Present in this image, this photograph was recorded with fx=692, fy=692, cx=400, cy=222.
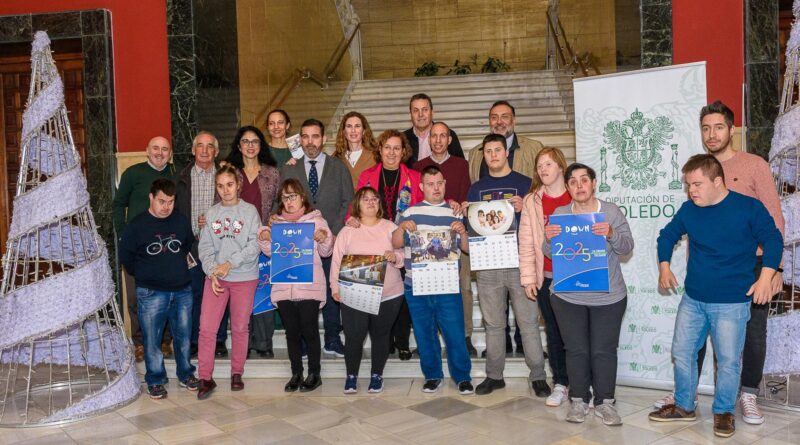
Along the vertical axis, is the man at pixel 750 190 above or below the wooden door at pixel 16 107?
below

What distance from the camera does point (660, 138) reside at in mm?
A: 4602

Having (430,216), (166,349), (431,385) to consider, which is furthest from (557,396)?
(166,349)

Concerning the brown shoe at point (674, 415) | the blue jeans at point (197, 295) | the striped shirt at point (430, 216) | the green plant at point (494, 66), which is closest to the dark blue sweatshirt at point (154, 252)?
the blue jeans at point (197, 295)

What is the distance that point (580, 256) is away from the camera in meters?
4.05

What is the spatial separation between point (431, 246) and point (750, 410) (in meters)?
2.13

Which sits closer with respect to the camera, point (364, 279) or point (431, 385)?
point (364, 279)

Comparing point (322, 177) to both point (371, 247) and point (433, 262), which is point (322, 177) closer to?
point (371, 247)

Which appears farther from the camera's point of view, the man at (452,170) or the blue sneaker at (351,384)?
the man at (452,170)

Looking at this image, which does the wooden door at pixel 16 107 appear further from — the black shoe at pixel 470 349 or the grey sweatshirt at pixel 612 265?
the grey sweatshirt at pixel 612 265

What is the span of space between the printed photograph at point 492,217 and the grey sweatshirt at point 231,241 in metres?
1.58

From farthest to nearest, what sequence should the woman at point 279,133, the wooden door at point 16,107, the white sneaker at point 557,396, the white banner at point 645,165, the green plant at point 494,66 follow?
the green plant at point 494,66, the wooden door at point 16,107, the woman at point 279,133, the white banner at point 645,165, the white sneaker at point 557,396

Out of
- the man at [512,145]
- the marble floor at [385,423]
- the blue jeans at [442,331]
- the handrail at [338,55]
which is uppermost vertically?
the handrail at [338,55]

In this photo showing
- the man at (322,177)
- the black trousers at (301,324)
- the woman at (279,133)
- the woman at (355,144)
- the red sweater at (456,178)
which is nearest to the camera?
the black trousers at (301,324)

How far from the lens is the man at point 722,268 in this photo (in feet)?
12.3
